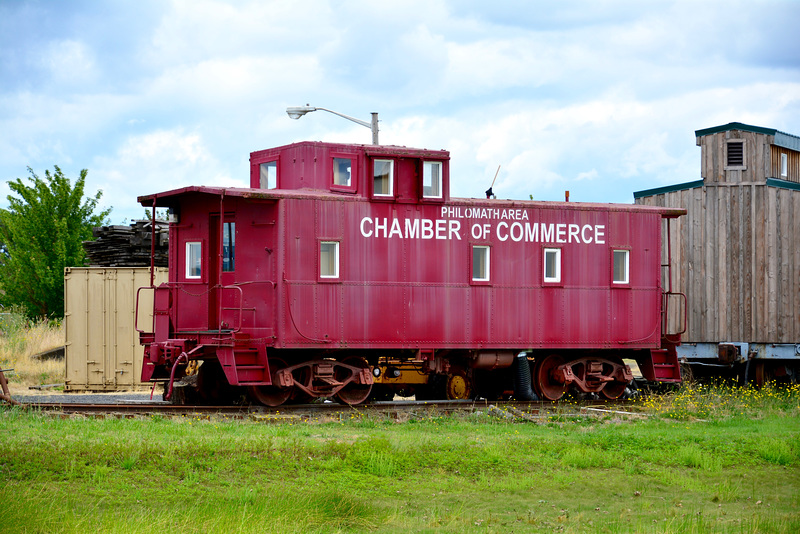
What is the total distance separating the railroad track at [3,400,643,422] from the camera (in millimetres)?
15398

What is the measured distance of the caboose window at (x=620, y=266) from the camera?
19.5 metres

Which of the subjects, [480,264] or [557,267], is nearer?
[480,264]

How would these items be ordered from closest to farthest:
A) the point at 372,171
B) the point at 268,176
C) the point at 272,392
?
the point at 272,392 < the point at 372,171 < the point at 268,176

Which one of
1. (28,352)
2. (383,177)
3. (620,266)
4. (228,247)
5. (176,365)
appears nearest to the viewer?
(176,365)

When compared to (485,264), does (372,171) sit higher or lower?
higher

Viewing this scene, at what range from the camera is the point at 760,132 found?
22.3m

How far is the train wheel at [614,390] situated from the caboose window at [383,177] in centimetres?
665

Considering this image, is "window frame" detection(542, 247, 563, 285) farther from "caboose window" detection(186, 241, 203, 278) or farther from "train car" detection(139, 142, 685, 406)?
"caboose window" detection(186, 241, 203, 278)

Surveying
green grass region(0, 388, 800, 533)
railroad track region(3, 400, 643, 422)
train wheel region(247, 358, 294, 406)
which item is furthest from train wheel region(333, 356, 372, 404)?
green grass region(0, 388, 800, 533)

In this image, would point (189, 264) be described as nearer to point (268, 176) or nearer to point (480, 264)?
point (268, 176)

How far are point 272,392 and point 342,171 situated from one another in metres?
4.53

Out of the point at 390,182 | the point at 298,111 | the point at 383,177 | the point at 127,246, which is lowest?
the point at 127,246

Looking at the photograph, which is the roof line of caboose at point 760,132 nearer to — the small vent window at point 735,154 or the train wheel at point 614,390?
the small vent window at point 735,154

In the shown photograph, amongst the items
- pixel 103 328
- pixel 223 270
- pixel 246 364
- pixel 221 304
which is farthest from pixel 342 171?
pixel 103 328
